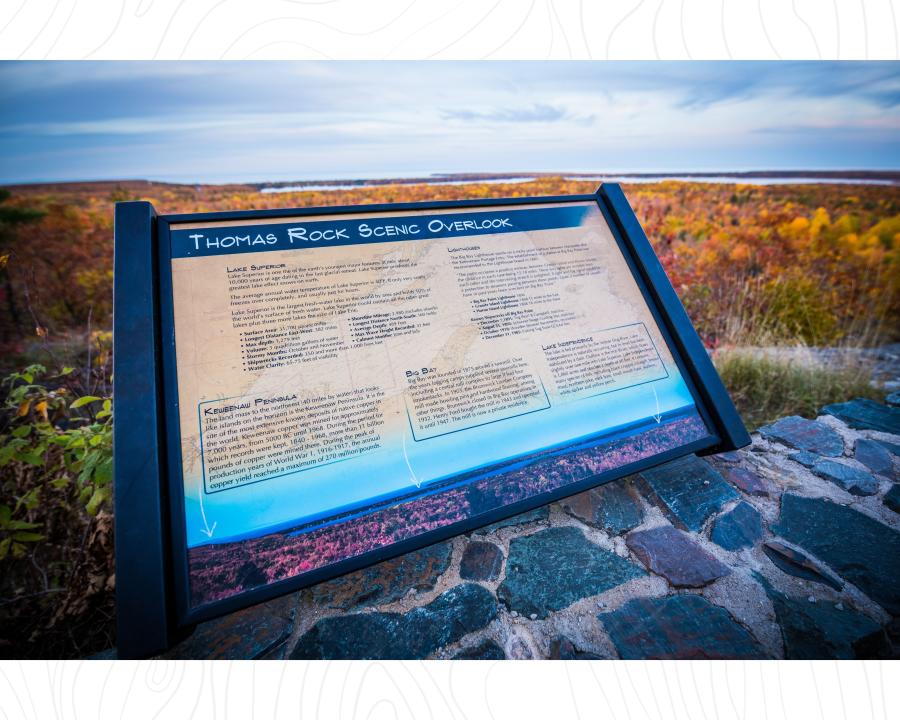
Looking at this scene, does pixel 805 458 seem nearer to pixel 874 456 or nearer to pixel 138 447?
pixel 874 456

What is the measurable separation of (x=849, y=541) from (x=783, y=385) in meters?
1.89

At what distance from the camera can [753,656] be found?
4.65ft

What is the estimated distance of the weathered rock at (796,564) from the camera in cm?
165

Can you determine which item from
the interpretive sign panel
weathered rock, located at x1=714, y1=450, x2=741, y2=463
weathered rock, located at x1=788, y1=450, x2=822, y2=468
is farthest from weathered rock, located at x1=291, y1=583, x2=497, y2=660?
weathered rock, located at x1=788, y1=450, x2=822, y2=468

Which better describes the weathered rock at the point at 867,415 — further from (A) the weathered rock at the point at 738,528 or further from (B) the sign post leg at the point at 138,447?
(B) the sign post leg at the point at 138,447

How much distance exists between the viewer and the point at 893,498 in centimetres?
204

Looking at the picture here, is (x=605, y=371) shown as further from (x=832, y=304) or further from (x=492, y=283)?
(x=832, y=304)

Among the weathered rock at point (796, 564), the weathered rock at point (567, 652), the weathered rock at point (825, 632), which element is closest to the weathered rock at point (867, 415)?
the weathered rock at point (796, 564)

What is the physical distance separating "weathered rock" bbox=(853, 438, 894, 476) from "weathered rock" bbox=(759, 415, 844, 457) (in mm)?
77

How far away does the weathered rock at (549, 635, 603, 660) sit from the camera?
4.64ft

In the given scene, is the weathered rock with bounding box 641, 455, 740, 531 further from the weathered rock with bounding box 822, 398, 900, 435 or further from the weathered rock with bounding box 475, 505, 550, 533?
the weathered rock with bounding box 822, 398, 900, 435

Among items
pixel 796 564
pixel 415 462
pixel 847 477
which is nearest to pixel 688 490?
pixel 796 564

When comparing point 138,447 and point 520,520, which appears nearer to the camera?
point 138,447

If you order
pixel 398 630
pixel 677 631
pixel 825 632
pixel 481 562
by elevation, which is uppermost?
pixel 481 562
